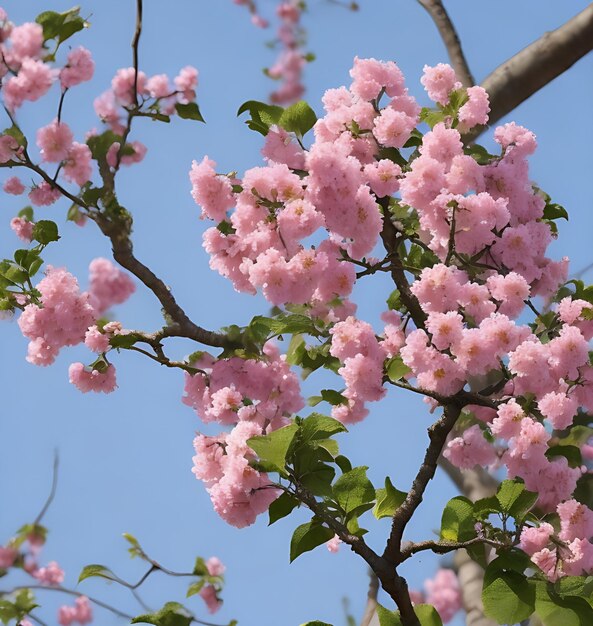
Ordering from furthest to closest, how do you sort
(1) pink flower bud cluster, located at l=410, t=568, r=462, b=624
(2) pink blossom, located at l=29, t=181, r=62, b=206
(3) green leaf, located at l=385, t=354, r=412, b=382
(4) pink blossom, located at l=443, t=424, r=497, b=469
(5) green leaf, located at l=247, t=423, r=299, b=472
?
1. (1) pink flower bud cluster, located at l=410, t=568, r=462, b=624
2. (2) pink blossom, located at l=29, t=181, r=62, b=206
3. (4) pink blossom, located at l=443, t=424, r=497, b=469
4. (3) green leaf, located at l=385, t=354, r=412, b=382
5. (5) green leaf, located at l=247, t=423, r=299, b=472

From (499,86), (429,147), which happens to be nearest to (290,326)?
(429,147)

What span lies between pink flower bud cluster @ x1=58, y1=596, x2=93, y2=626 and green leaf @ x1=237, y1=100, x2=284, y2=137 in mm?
4691

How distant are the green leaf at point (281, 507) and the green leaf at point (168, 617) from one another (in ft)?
1.71

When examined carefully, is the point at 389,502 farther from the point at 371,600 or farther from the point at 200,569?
the point at 200,569

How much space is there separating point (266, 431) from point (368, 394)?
283mm

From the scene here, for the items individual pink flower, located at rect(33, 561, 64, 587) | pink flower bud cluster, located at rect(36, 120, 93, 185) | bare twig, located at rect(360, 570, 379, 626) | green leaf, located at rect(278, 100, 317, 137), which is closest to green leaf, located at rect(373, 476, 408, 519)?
green leaf, located at rect(278, 100, 317, 137)

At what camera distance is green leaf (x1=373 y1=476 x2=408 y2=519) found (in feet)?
7.19

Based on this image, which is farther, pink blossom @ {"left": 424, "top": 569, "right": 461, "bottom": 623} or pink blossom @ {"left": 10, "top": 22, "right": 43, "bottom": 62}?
pink blossom @ {"left": 424, "top": 569, "right": 461, "bottom": 623}

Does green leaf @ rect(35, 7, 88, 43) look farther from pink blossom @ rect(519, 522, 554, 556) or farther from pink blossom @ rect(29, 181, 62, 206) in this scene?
pink blossom @ rect(519, 522, 554, 556)

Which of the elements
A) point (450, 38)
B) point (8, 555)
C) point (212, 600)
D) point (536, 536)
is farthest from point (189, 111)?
point (8, 555)

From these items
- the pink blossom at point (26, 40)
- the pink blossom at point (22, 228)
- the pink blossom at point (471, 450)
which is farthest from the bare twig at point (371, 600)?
the pink blossom at point (26, 40)

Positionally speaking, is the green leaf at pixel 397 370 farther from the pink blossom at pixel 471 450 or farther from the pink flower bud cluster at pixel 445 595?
the pink flower bud cluster at pixel 445 595

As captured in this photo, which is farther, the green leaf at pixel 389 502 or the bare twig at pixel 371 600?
the bare twig at pixel 371 600

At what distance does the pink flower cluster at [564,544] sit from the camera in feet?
6.97
